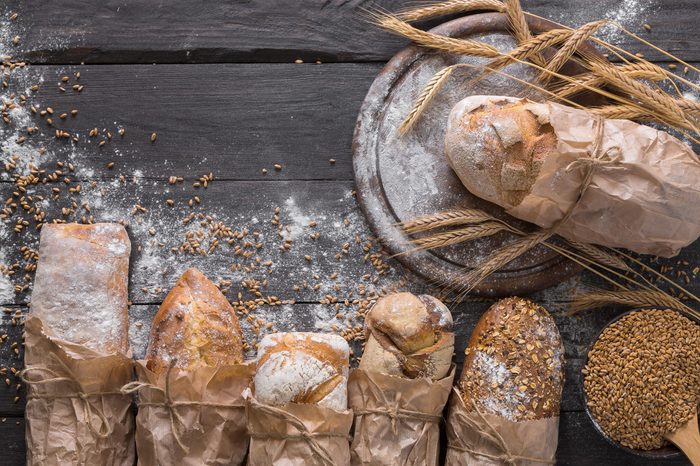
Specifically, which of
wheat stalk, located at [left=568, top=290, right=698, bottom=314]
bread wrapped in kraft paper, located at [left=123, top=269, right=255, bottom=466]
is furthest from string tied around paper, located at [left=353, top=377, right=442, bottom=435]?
wheat stalk, located at [left=568, top=290, right=698, bottom=314]

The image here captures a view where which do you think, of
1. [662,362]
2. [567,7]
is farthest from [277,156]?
[662,362]

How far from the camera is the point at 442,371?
2.27m

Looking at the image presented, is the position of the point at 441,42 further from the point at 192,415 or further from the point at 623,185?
the point at 192,415

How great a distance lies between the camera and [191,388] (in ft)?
7.12

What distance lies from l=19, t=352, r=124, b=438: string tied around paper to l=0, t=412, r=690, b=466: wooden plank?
284 mm

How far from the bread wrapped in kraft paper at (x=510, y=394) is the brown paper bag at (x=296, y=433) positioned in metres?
0.40

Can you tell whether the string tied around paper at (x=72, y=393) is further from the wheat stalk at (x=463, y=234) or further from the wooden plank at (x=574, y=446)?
the wheat stalk at (x=463, y=234)

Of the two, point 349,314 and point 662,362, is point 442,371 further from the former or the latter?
point 662,362

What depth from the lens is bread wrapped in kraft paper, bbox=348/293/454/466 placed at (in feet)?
7.23

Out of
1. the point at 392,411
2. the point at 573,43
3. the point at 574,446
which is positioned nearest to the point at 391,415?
the point at 392,411

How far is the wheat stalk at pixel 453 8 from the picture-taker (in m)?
2.36

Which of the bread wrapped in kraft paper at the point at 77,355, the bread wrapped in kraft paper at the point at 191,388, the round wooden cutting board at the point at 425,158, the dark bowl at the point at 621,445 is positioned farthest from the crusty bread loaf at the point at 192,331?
the dark bowl at the point at 621,445

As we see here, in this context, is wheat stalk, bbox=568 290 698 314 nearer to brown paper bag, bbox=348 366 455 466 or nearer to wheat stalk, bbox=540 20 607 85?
brown paper bag, bbox=348 366 455 466

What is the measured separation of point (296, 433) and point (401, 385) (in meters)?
0.36
